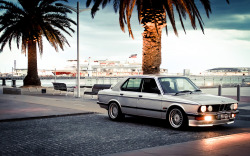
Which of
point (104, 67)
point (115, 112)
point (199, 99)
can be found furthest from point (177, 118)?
point (104, 67)

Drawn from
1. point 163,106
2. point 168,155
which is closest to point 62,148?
point 168,155

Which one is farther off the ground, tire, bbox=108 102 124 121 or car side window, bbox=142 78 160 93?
car side window, bbox=142 78 160 93

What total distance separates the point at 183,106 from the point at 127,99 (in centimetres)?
213

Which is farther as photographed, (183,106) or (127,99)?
(127,99)

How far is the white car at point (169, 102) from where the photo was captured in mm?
8094

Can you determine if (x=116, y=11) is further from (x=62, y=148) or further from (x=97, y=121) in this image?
(x=62, y=148)

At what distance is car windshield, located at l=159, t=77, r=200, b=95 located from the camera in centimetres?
903

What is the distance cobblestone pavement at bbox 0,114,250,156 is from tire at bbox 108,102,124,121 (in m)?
0.23

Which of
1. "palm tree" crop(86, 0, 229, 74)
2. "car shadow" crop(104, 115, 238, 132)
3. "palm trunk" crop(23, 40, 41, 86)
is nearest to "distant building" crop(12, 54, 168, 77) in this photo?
"palm trunk" crop(23, 40, 41, 86)

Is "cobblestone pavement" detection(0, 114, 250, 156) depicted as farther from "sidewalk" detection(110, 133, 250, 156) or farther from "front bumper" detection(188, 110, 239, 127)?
"sidewalk" detection(110, 133, 250, 156)

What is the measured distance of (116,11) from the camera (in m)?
17.3

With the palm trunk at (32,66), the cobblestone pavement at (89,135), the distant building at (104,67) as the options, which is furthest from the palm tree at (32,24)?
the distant building at (104,67)

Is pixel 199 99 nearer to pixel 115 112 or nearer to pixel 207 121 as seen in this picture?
pixel 207 121

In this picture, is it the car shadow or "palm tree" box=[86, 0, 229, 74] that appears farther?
"palm tree" box=[86, 0, 229, 74]
